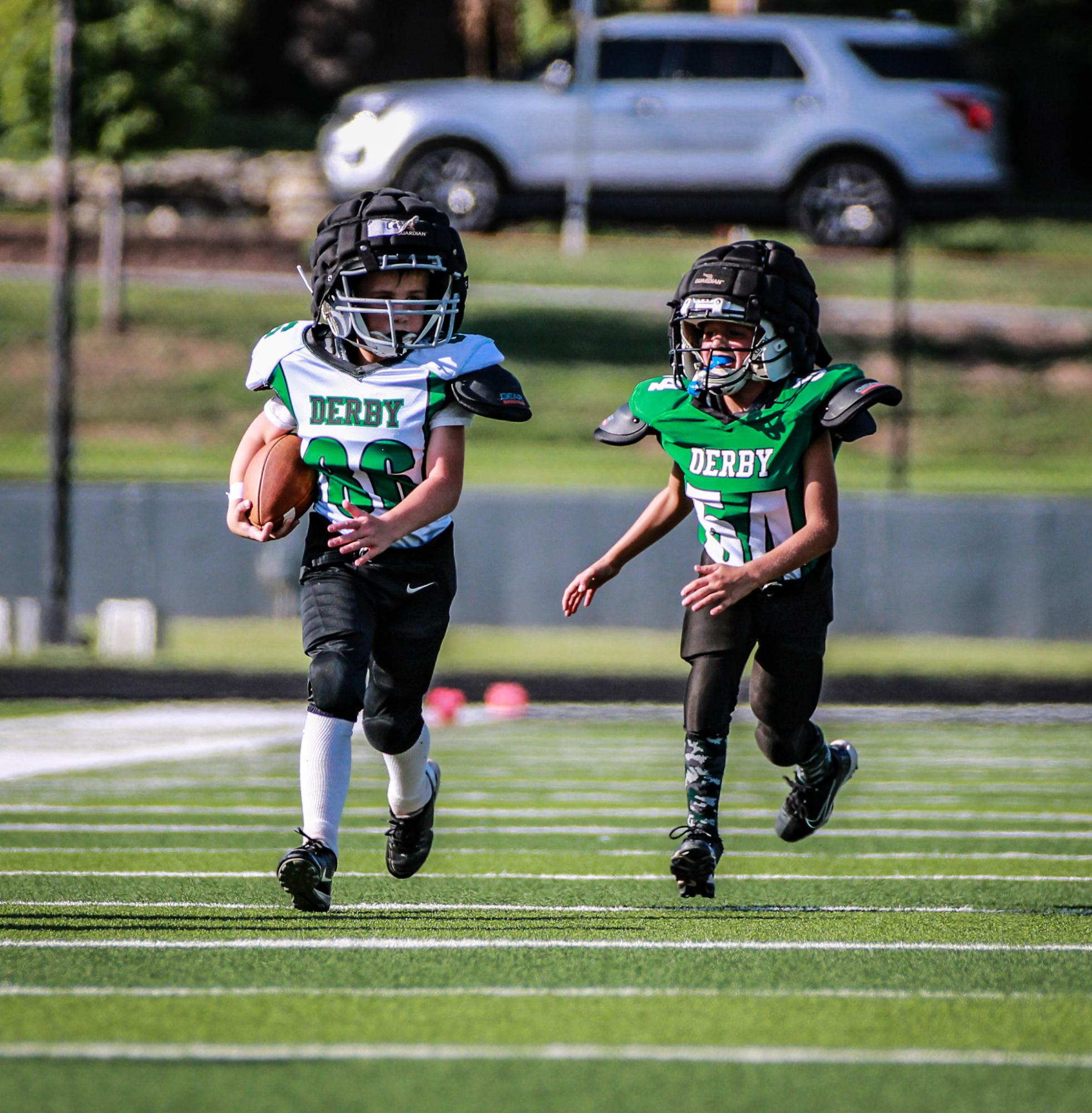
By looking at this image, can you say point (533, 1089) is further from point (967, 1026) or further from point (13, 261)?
point (13, 261)

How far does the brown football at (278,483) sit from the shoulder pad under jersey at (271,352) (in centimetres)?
20

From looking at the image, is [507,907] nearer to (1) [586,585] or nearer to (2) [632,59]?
(1) [586,585]

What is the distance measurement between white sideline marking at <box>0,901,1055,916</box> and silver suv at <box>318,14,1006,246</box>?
48.5 ft

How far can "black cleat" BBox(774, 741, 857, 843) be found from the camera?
6.05m

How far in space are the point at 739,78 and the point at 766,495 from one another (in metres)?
15.9

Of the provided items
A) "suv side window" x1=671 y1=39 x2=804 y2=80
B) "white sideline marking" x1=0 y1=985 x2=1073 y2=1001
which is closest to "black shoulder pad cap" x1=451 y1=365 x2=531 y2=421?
"white sideline marking" x1=0 y1=985 x2=1073 y2=1001

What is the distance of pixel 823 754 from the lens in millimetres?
6008

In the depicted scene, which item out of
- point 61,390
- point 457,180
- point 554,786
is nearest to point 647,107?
point 457,180

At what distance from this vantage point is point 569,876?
5.86m

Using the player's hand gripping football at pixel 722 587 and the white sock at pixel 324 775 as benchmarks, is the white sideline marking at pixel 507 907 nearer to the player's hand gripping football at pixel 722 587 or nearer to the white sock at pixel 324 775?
the white sock at pixel 324 775

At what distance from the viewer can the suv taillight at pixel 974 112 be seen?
20.0m

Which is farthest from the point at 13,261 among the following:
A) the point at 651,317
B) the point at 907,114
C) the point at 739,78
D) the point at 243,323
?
the point at 907,114

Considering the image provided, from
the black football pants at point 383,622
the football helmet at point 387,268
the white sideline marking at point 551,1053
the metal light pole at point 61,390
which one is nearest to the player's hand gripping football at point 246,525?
the black football pants at point 383,622

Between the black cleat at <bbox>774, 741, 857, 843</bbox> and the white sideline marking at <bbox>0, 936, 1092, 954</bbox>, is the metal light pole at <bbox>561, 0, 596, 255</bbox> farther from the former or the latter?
the white sideline marking at <bbox>0, 936, 1092, 954</bbox>
